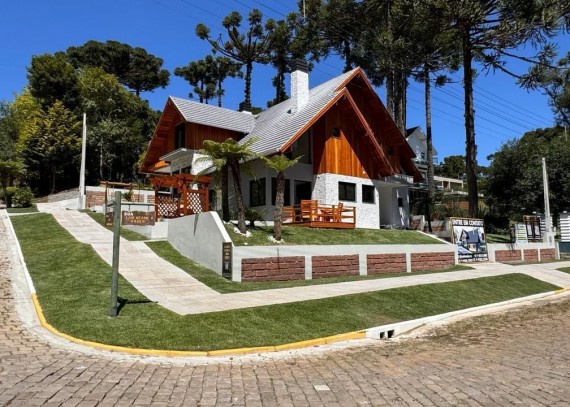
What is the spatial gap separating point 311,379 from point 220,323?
317 cm

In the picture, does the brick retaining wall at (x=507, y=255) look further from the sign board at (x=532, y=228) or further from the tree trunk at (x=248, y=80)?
the tree trunk at (x=248, y=80)

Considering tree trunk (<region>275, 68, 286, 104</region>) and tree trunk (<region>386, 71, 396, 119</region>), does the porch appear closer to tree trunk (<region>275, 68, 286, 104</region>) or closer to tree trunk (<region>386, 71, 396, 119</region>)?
tree trunk (<region>386, 71, 396, 119</region>)

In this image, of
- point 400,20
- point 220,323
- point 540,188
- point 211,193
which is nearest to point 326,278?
point 220,323

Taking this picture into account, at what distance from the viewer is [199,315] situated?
955 cm

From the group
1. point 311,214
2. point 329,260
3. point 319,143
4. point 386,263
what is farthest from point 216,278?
point 319,143

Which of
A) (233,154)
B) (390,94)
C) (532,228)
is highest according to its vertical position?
(390,94)

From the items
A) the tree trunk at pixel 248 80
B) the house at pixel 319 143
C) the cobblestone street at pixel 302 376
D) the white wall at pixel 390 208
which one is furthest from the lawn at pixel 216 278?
the tree trunk at pixel 248 80

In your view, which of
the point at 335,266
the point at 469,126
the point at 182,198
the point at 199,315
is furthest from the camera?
the point at 469,126

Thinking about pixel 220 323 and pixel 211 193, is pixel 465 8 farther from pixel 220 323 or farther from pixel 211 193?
pixel 220 323

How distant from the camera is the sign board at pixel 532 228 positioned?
27547 millimetres

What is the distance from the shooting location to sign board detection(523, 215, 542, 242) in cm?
2755

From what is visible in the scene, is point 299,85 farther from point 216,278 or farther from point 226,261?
point 216,278

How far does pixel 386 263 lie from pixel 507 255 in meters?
10.0

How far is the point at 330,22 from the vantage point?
1718 inches
